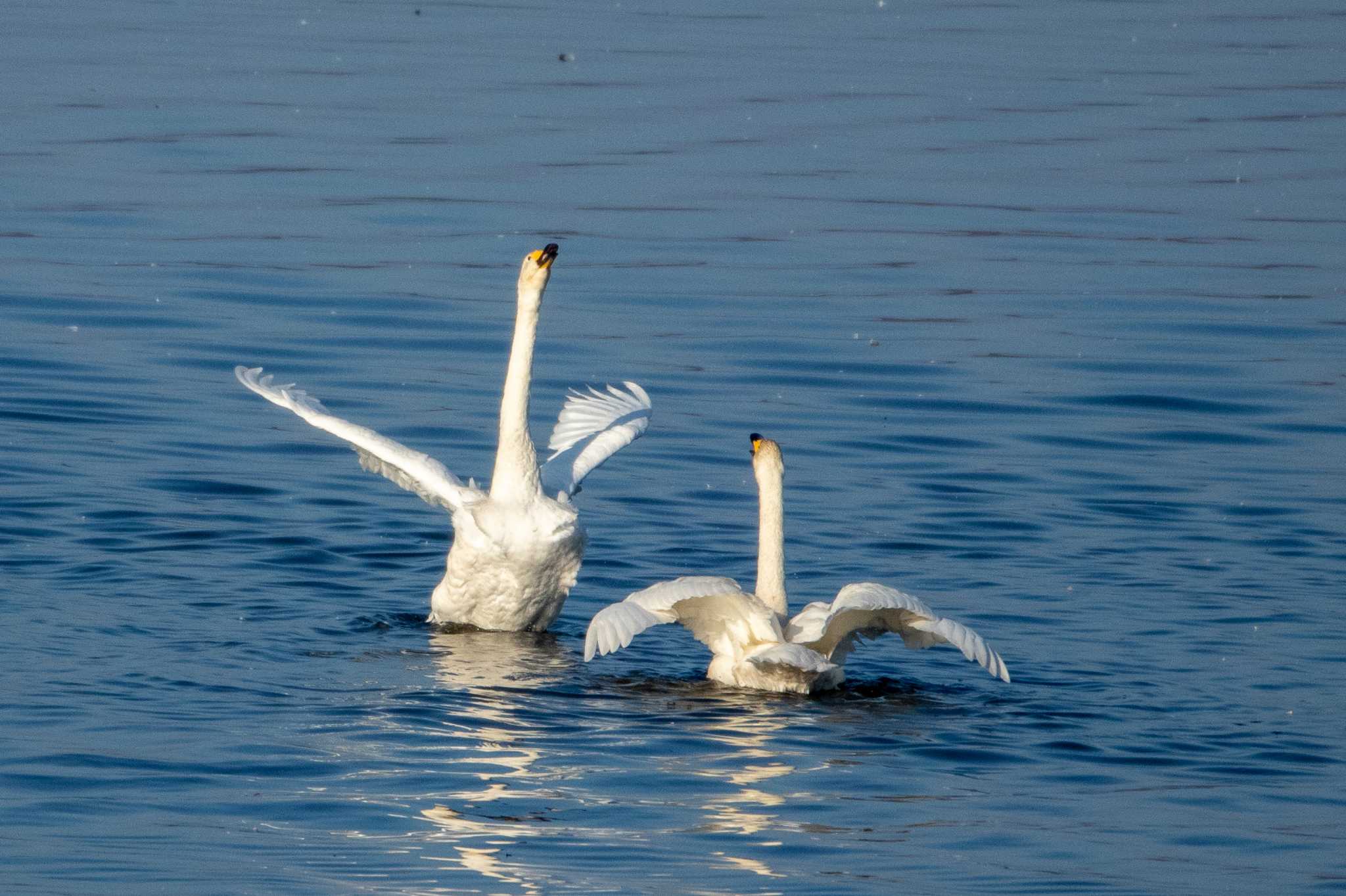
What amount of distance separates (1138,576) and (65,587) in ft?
18.6

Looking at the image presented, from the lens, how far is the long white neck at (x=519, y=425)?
1151 cm

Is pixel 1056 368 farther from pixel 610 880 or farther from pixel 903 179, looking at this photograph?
pixel 610 880

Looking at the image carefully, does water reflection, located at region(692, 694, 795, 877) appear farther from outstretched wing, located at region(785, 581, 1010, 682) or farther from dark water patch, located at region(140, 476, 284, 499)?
dark water patch, located at region(140, 476, 284, 499)

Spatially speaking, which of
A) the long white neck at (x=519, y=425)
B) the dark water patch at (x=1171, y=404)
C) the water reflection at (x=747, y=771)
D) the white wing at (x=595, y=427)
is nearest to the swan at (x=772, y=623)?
the water reflection at (x=747, y=771)

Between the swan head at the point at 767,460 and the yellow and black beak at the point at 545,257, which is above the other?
the yellow and black beak at the point at 545,257

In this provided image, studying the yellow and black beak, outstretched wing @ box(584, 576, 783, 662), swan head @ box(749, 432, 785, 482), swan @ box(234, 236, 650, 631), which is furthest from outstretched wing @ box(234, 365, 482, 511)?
outstretched wing @ box(584, 576, 783, 662)

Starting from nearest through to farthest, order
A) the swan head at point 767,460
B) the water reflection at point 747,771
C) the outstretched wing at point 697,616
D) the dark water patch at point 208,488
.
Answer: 1. the water reflection at point 747,771
2. the outstretched wing at point 697,616
3. the swan head at point 767,460
4. the dark water patch at point 208,488

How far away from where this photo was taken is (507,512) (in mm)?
11391

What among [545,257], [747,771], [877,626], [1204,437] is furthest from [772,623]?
[1204,437]

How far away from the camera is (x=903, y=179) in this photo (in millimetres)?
24219

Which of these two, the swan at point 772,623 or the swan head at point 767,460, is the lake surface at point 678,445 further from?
the swan head at point 767,460

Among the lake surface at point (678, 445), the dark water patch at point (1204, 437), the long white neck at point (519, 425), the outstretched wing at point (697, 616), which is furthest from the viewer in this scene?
the dark water patch at point (1204, 437)

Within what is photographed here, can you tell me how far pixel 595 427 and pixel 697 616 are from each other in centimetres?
368

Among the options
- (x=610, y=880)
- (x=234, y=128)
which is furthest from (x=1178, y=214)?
(x=610, y=880)
